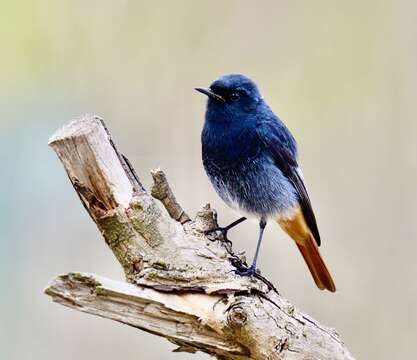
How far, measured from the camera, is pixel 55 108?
200 inches

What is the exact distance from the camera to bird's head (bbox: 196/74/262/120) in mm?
3869

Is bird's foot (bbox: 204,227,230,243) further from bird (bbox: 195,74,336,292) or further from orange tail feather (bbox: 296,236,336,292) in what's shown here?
orange tail feather (bbox: 296,236,336,292)

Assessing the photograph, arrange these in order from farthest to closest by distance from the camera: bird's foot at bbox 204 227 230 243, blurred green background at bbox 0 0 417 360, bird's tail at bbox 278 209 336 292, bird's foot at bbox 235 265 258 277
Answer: blurred green background at bbox 0 0 417 360 < bird's tail at bbox 278 209 336 292 < bird's foot at bbox 204 227 230 243 < bird's foot at bbox 235 265 258 277

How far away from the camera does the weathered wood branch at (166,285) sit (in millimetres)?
2582

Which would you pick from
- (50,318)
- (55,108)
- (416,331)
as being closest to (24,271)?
(50,318)

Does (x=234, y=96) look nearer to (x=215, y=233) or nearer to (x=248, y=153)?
(x=248, y=153)

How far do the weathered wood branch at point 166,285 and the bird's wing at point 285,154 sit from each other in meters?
0.97

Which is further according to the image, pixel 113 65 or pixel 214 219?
pixel 113 65

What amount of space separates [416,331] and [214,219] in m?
2.34

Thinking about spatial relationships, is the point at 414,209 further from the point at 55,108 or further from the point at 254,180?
the point at 55,108

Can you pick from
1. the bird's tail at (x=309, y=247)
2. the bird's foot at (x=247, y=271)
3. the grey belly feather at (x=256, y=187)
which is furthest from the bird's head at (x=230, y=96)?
the bird's foot at (x=247, y=271)

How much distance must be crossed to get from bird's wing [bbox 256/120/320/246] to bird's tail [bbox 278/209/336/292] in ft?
0.14

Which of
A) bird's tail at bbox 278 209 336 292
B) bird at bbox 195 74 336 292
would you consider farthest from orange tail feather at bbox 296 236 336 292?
bird at bbox 195 74 336 292

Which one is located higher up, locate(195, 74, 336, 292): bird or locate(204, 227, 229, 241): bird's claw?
locate(195, 74, 336, 292): bird
